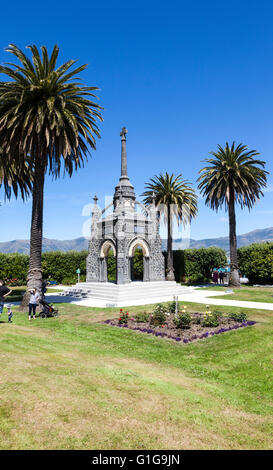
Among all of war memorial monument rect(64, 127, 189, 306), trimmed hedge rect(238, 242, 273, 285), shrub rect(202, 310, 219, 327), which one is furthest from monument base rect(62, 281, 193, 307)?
trimmed hedge rect(238, 242, 273, 285)

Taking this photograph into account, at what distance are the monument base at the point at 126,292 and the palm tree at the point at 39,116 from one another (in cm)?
703

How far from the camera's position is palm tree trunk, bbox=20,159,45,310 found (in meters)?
18.8

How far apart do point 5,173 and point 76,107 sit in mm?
8692

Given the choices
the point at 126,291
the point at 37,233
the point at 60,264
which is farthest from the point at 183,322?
the point at 60,264

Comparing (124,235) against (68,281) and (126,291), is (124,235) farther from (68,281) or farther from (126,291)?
(68,281)

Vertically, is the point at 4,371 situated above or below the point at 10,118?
below

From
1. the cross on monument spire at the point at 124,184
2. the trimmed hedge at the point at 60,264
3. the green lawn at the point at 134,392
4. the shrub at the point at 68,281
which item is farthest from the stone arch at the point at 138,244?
the green lawn at the point at 134,392

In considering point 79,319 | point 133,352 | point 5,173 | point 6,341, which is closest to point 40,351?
point 6,341

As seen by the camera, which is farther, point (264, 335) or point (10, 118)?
point (10, 118)

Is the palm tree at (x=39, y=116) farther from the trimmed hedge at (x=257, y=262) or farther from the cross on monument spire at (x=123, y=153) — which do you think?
the trimmed hedge at (x=257, y=262)

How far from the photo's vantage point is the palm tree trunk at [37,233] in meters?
18.8

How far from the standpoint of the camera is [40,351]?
31.0 ft

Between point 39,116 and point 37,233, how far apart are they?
23.0ft

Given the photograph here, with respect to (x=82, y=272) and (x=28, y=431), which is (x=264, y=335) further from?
(x=82, y=272)
